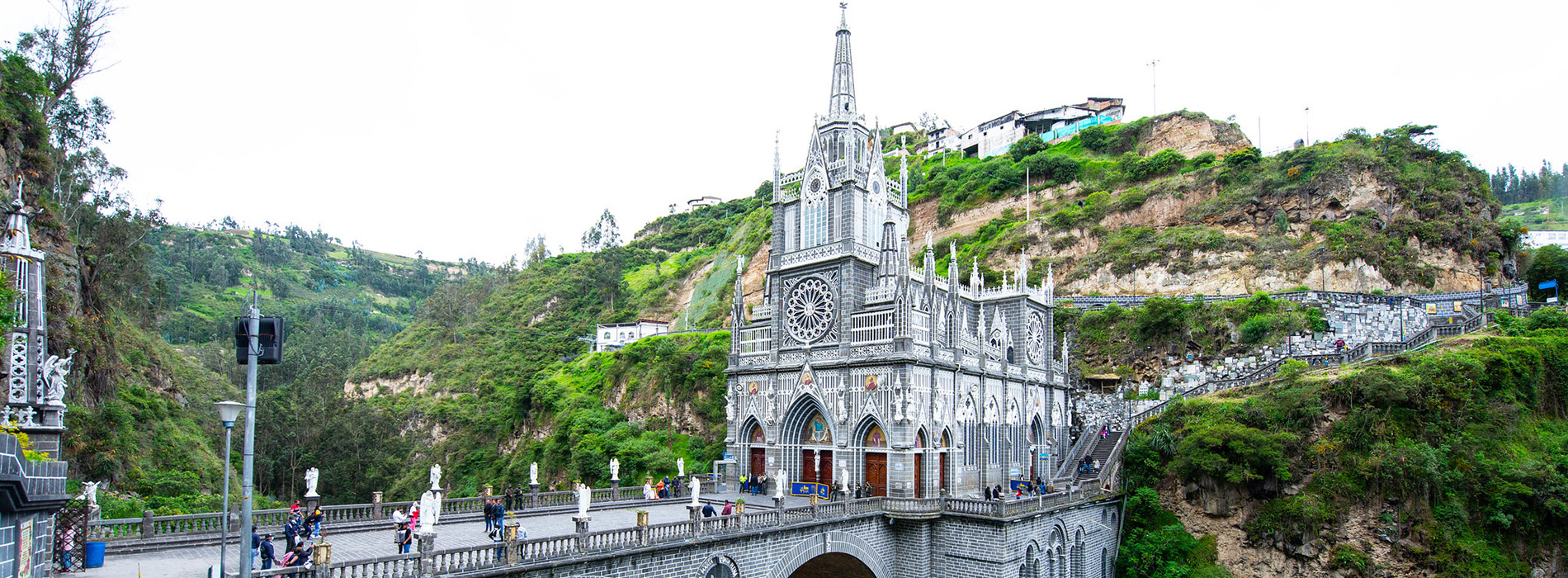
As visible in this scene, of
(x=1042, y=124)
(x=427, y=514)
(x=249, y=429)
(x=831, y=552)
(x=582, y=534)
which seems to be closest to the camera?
(x=249, y=429)

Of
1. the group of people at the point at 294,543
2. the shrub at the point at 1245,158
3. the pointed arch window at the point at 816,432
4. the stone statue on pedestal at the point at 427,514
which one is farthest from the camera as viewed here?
the shrub at the point at 1245,158

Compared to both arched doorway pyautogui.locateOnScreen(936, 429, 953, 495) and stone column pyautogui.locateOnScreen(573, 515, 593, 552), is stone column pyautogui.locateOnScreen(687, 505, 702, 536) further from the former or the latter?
arched doorway pyautogui.locateOnScreen(936, 429, 953, 495)

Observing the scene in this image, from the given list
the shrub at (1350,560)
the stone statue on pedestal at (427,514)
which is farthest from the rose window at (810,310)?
the shrub at (1350,560)

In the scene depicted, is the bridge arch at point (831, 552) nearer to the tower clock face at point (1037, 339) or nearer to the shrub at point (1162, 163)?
the tower clock face at point (1037, 339)

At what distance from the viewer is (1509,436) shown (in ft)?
100

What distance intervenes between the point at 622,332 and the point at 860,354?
4659 centimetres

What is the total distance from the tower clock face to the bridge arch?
15366mm

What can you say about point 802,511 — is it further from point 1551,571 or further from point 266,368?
point 266,368

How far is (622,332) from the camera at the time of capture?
74062mm

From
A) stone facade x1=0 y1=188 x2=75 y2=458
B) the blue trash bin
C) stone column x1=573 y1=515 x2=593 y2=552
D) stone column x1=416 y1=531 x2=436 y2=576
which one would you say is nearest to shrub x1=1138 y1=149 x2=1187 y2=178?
stone column x1=573 y1=515 x2=593 y2=552

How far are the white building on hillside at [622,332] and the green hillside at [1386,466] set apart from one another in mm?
45936

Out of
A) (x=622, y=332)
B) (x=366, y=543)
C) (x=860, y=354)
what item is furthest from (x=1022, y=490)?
(x=622, y=332)

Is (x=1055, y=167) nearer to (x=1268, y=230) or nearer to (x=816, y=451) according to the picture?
(x=1268, y=230)

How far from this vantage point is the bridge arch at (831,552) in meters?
23.6
